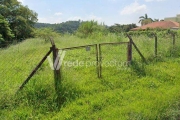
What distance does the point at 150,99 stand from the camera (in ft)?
12.8

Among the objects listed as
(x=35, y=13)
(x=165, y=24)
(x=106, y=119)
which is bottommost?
(x=106, y=119)

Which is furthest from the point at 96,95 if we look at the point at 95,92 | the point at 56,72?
the point at 56,72

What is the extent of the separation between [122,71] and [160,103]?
6.68ft

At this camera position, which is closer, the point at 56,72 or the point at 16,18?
the point at 56,72

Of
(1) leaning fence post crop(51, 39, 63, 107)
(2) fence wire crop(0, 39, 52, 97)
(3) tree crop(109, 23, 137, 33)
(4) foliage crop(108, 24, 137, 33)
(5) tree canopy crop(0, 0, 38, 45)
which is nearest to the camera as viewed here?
(1) leaning fence post crop(51, 39, 63, 107)

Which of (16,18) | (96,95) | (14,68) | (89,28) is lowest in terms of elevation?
(96,95)

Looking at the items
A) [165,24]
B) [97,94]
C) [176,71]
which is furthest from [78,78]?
[165,24]

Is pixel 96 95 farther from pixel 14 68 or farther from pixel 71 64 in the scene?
pixel 14 68

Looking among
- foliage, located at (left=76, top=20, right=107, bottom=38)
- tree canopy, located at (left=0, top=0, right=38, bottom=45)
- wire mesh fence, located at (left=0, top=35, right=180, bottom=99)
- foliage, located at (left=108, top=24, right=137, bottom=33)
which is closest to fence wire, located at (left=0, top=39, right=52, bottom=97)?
wire mesh fence, located at (left=0, top=35, right=180, bottom=99)

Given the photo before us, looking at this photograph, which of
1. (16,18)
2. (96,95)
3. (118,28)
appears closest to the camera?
(96,95)

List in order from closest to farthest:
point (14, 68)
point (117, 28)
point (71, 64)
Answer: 1. point (14, 68)
2. point (71, 64)
3. point (117, 28)

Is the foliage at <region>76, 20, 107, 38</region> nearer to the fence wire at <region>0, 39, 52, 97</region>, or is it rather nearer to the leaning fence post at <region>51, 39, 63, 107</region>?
the fence wire at <region>0, 39, 52, 97</region>

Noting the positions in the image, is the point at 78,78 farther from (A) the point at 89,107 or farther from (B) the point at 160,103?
(B) the point at 160,103

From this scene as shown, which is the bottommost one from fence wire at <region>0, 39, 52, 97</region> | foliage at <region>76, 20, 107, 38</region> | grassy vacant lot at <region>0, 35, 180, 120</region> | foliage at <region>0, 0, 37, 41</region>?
grassy vacant lot at <region>0, 35, 180, 120</region>
